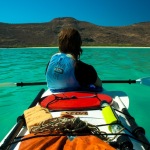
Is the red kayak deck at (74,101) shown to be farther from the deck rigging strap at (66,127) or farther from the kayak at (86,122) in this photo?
the deck rigging strap at (66,127)

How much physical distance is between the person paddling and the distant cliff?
70987mm

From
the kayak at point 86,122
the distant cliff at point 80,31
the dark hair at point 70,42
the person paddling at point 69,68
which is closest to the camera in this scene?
the kayak at point 86,122

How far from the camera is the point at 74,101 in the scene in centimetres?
349

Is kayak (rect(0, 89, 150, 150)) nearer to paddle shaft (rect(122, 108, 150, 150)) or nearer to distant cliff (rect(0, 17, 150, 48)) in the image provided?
paddle shaft (rect(122, 108, 150, 150))

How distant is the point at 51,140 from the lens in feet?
7.19

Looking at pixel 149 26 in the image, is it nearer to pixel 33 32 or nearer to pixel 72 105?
pixel 33 32

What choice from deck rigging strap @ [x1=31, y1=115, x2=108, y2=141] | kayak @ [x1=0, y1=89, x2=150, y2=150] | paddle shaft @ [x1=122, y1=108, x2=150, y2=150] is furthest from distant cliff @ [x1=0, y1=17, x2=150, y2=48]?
deck rigging strap @ [x1=31, y1=115, x2=108, y2=141]

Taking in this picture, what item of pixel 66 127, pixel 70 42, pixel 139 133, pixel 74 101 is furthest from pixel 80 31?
pixel 66 127

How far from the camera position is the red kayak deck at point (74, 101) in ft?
11.0

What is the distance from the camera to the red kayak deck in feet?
11.0

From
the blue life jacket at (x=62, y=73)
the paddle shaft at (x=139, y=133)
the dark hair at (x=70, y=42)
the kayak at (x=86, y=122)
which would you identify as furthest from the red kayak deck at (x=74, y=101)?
the dark hair at (x=70, y=42)

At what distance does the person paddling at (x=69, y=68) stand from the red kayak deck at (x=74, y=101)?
35cm

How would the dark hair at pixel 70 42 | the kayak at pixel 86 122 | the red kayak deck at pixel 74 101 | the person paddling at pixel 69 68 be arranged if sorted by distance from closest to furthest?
the kayak at pixel 86 122 → the red kayak deck at pixel 74 101 → the person paddling at pixel 69 68 → the dark hair at pixel 70 42

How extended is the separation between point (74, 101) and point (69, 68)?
2.38ft
